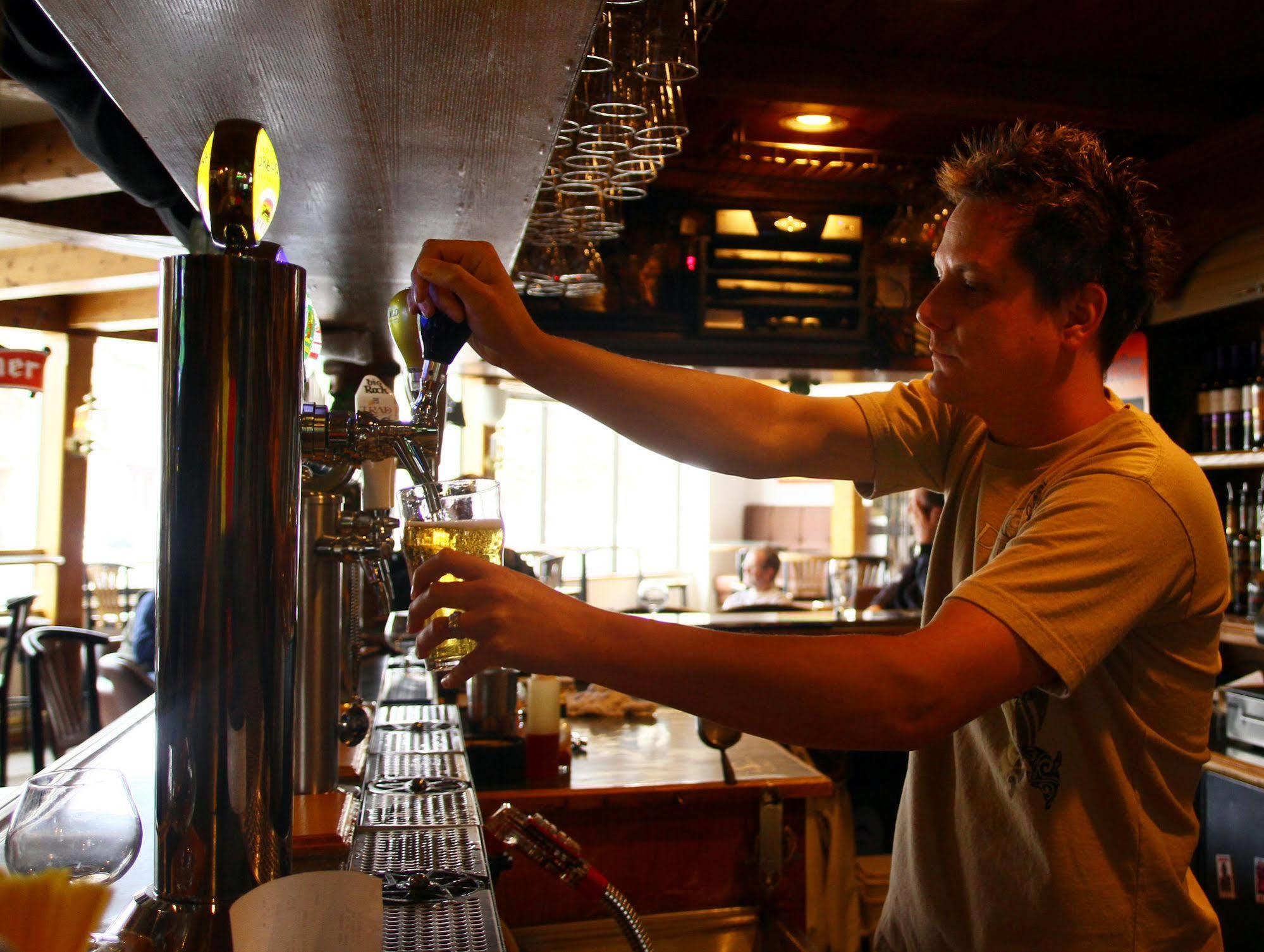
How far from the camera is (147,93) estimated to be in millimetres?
1139

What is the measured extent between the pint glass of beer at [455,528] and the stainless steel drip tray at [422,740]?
2.82 feet

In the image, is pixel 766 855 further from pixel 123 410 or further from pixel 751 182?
pixel 123 410

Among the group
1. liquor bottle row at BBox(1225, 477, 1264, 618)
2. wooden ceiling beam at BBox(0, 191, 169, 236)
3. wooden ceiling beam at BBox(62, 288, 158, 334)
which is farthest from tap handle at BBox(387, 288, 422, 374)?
wooden ceiling beam at BBox(62, 288, 158, 334)

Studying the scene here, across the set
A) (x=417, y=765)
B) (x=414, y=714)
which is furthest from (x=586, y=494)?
(x=417, y=765)

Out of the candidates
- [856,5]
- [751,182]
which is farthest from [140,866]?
[751,182]

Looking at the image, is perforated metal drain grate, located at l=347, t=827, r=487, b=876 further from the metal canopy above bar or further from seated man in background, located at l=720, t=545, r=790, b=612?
seated man in background, located at l=720, t=545, r=790, b=612

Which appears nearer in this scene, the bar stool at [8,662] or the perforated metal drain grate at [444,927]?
the perforated metal drain grate at [444,927]

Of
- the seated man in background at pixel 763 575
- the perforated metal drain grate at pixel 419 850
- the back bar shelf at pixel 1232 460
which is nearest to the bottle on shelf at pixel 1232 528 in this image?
the back bar shelf at pixel 1232 460

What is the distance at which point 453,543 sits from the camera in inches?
36.9

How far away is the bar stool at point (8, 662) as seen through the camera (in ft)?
14.6

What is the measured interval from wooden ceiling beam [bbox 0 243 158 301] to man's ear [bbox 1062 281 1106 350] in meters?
5.11

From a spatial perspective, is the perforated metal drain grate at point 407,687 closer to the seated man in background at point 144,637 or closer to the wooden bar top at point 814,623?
the wooden bar top at point 814,623

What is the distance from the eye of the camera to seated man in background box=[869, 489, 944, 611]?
5277 mm

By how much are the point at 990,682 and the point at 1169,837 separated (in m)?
0.38
